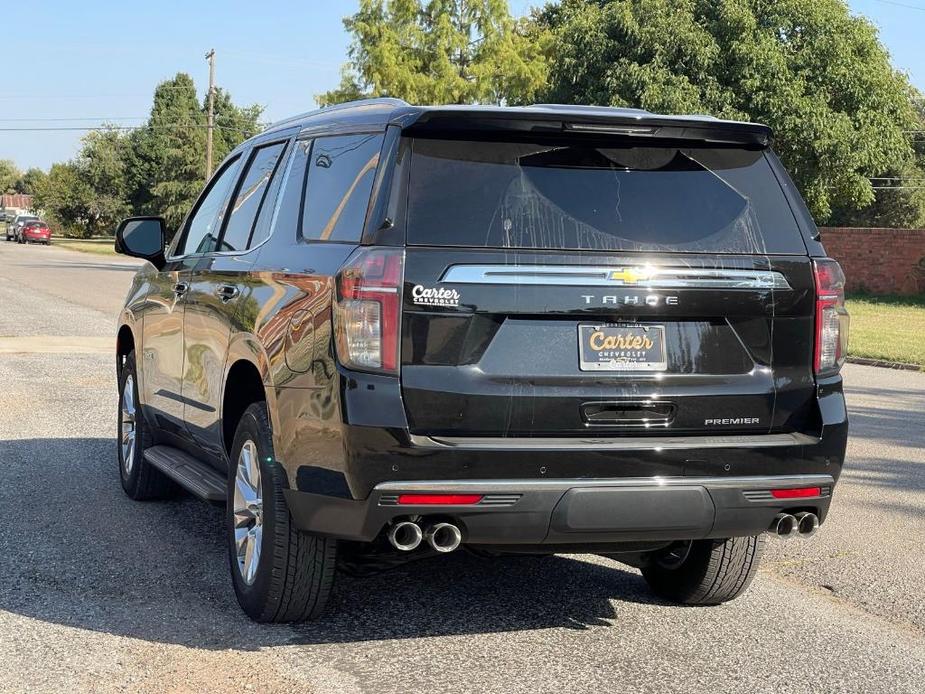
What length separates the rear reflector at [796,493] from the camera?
4.51 meters

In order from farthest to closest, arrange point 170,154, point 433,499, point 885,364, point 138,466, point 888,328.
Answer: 1. point 170,154
2. point 888,328
3. point 885,364
4. point 138,466
5. point 433,499

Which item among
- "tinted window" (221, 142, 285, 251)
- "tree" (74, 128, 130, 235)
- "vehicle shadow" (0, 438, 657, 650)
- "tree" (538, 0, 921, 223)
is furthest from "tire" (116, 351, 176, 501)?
"tree" (74, 128, 130, 235)

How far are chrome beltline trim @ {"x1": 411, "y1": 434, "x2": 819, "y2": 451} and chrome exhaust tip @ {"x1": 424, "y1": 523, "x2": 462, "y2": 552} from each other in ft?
0.95

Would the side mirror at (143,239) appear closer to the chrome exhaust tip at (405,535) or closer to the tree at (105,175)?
the chrome exhaust tip at (405,535)

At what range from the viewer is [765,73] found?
31547 mm

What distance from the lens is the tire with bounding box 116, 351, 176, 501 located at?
278 inches

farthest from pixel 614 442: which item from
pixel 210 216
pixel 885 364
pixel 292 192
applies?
pixel 885 364

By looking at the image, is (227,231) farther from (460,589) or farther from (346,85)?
(346,85)

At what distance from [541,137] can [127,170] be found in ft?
279

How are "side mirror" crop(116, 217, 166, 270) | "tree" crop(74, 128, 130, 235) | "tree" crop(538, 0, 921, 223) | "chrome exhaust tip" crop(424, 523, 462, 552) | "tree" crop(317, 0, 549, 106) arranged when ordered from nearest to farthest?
1. "chrome exhaust tip" crop(424, 523, 462, 552)
2. "side mirror" crop(116, 217, 166, 270)
3. "tree" crop(538, 0, 921, 223)
4. "tree" crop(317, 0, 549, 106)
5. "tree" crop(74, 128, 130, 235)

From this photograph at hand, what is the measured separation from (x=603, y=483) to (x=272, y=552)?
1.24m

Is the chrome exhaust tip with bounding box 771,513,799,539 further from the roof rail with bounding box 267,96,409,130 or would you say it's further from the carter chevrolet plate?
the roof rail with bounding box 267,96,409,130

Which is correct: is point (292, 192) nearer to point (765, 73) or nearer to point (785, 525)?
point (785, 525)

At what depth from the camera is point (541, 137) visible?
4.51 m
